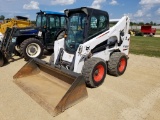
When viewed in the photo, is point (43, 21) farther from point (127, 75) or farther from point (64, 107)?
point (64, 107)

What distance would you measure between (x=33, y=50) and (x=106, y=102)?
509 cm

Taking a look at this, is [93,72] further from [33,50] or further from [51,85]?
[33,50]

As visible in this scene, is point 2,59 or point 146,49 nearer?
point 2,59

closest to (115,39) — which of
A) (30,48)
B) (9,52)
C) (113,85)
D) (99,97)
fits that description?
(113,85)

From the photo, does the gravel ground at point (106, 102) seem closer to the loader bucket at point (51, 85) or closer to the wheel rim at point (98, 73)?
the loader bucket at point (51, 85)

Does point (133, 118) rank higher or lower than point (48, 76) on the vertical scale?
lower

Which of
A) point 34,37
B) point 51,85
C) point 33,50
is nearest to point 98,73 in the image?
point 51,85

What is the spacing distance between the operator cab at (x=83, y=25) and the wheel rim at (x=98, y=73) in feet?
2.82

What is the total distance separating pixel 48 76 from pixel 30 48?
3.33 m

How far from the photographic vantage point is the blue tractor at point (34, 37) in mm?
→ 7629

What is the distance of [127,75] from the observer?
6070 millimetres

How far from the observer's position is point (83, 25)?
5020 millimetres

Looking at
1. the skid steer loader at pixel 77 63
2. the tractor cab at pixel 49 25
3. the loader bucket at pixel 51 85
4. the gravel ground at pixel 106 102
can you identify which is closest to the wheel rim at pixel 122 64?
the skid steer loader at pixel 77 63

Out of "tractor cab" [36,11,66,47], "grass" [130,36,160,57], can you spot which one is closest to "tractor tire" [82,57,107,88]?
"tractor cab" [36,11,66,47]
